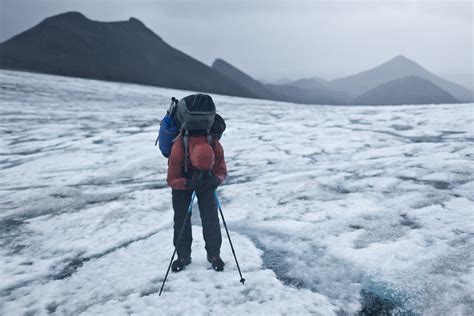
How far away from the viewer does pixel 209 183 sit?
9.00 feet

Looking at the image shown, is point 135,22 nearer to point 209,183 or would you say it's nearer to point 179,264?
point 209,183

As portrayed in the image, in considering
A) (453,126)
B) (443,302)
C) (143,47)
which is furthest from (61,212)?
(143,47)

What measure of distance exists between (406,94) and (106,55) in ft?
213

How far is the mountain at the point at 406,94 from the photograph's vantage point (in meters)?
68.8

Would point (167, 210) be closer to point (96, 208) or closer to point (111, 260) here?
point (96, 208)

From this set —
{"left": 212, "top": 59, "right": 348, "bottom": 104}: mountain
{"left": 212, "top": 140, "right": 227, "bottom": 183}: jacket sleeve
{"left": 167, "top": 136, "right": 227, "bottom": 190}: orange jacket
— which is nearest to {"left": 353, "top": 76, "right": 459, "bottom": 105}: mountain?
{"left": 212, "top": 59, "right": 348, "bottom": 104}: mountain

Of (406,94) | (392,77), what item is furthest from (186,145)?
(392,77)

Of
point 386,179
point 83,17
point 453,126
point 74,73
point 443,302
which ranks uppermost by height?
point 83,17

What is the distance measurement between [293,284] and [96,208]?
2787mm

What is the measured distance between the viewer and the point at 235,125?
33.2 ft

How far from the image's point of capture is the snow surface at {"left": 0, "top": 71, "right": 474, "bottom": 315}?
2.44m

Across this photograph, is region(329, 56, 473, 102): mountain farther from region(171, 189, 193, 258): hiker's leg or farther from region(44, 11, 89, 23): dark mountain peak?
region(171, 189, 193, 258): hiker's leg

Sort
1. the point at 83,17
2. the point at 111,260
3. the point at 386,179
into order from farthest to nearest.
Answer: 1. the point at 83,17
2. the point at 386,179
3. the point at 111,260

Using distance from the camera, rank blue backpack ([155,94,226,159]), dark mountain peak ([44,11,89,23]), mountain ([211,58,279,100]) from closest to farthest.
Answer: blue backpack ([155,94,226,159])
dark mountain peak ([44,11,89,23])
mountain ([211,58,279,100])
